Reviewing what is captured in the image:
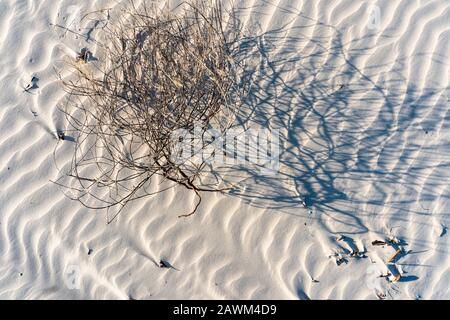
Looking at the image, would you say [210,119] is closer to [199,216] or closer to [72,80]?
[199,216]

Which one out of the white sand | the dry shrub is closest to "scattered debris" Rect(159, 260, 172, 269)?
the white sand

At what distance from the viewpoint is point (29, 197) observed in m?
3.43

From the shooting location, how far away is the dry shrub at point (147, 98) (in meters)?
3.33

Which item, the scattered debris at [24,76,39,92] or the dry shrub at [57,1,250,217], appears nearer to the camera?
the dry shrub at [57,1,250,217]

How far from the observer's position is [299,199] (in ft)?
11.1

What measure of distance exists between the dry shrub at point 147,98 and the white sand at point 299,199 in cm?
16

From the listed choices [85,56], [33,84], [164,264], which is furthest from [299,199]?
[33,84]

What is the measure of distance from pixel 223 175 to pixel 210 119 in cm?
45

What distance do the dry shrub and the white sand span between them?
0.16 metres

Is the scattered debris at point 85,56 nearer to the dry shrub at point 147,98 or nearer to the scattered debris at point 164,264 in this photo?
the dry shrub at point 147,98

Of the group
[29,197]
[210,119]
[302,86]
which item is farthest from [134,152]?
[302,86]

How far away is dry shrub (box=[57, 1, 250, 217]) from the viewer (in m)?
3.33

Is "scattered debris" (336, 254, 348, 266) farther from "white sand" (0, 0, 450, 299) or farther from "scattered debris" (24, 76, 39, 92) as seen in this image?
"scattered debris" (24, 76, 39, 92)

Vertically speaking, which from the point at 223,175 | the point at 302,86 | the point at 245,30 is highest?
the point at 245,30
